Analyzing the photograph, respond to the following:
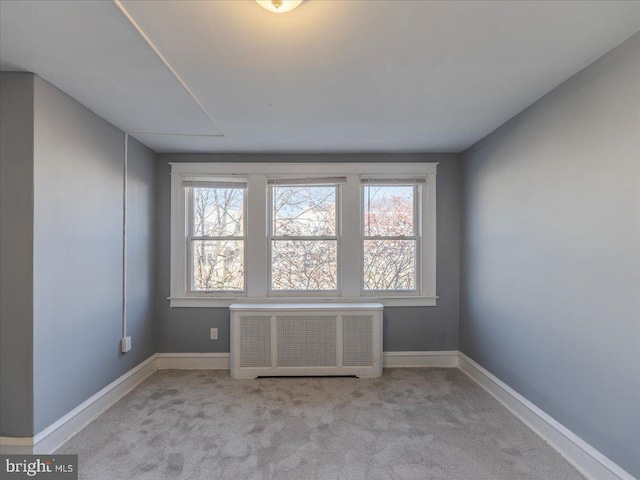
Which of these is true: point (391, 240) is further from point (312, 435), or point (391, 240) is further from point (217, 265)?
point (312, 435)

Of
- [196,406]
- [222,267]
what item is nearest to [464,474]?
[196,406]

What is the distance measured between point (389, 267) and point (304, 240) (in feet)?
3.45

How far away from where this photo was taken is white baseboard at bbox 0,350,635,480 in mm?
1873

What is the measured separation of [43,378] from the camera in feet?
6.59

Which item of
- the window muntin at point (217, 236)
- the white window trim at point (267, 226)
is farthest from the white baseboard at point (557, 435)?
the window muntin at point (217, 236)

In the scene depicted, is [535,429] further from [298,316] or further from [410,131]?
[410,131]

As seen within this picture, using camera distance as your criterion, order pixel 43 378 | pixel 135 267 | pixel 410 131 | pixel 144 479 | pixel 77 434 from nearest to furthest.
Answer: pixel 144 479, pixel 43 378, pixel 77 434, pixel 410 131, pixel 135 267

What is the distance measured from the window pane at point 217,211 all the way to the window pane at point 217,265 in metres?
0.12

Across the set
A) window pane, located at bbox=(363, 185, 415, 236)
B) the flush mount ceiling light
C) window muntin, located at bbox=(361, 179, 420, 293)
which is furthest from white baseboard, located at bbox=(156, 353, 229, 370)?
the flush mount ceiling light

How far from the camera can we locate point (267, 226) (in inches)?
141

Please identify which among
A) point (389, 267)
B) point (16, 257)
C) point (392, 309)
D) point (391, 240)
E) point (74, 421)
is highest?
point (391, 240)

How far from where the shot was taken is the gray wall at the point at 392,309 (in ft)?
11.6

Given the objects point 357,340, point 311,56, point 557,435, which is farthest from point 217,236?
point 557,435

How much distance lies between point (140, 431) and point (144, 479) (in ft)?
1.80
